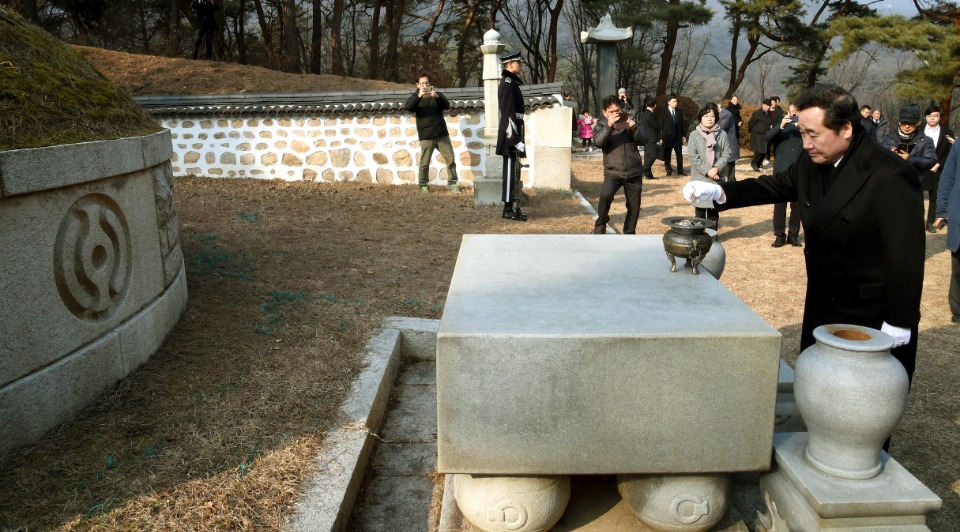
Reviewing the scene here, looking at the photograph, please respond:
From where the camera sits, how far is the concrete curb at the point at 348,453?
2.75m

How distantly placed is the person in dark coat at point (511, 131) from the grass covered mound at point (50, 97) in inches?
208

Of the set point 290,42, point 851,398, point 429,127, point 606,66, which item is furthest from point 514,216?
point 290,42

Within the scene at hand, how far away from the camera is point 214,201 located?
9.40 meters

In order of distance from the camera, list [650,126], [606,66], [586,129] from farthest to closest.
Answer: [586,129]
[606,66]
[650,126]

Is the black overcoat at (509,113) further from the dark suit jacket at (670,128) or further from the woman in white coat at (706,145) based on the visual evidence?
the dark suit jacket at (670,128)

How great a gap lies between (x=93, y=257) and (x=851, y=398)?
10.5ft

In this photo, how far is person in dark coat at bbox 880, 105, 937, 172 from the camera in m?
8.34

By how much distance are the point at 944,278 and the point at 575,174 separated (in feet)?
30.5

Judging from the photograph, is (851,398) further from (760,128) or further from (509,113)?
(760,128)

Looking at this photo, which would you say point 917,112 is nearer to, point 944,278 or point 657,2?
point 944,278

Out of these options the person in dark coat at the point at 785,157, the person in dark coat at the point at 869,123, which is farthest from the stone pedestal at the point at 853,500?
the person in dark coat at the point at 869,123

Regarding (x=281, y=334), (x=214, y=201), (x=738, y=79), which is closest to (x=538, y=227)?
(x=214, y=201)

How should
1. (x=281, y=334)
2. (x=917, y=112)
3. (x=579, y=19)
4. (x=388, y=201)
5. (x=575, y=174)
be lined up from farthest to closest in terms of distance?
(x=579, y=19) < (x=575, y=174) < (x=388, y=201) < (x=917, y=112) < (x=281, y=334)

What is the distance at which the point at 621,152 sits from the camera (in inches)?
299
